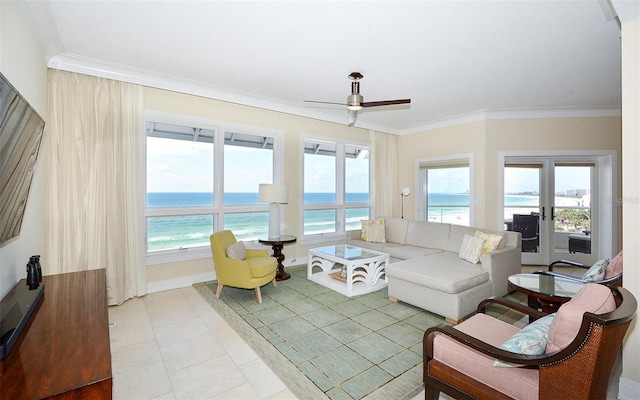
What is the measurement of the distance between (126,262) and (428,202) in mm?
5696

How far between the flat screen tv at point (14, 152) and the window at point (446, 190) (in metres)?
6.07

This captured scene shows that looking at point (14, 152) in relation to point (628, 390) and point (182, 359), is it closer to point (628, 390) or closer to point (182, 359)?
point (182, 359)

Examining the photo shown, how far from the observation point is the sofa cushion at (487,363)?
1.47 m

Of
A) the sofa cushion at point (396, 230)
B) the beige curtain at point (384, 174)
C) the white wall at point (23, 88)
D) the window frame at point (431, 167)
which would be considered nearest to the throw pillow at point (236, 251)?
the white wall at point (23, 88)

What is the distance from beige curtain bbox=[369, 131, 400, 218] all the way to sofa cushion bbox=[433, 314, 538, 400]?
4535mm

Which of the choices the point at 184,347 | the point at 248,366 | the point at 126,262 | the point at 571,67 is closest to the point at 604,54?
the point at 571,67

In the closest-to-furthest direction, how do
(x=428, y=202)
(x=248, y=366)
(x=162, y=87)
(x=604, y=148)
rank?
(x=248, y=366) → (x=162, y=87) → (x=604, y=148) → (x=428, y=202)

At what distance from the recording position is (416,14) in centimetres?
248

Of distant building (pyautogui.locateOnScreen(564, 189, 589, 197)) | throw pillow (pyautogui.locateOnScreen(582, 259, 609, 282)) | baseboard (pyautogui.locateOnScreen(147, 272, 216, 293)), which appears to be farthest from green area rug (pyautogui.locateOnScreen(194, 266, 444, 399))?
distant building (pyautogui.locateOnScreen(564, 189, 589, 197))

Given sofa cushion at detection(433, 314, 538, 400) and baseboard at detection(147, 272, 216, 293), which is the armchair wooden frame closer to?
sofa cushion at detection(433, 314, 538, 400)

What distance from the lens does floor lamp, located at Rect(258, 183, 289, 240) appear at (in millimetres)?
4316

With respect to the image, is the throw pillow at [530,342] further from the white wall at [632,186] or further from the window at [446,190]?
the window at [446,190]

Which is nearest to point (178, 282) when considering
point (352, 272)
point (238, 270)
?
point (238, 270)

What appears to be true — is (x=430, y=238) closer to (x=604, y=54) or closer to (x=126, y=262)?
(x=604, y=54)
